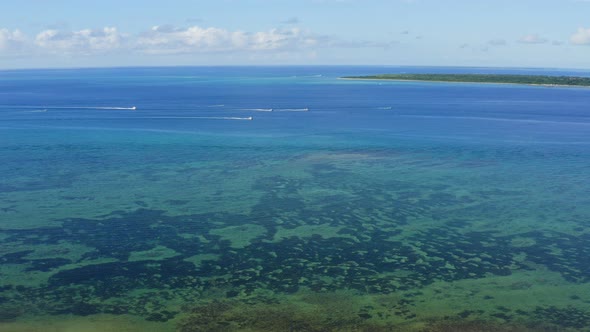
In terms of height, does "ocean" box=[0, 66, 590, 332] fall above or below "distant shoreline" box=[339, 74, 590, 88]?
below

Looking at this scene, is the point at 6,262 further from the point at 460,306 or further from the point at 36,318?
the point at 460,306

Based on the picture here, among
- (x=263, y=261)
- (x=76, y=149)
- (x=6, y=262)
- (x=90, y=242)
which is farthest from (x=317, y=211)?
(x=76, y=149)

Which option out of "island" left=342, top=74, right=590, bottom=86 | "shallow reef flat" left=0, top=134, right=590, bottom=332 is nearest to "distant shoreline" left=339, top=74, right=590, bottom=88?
"island" left=342, top=74, right=590, bottom=86

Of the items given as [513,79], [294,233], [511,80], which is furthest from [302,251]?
[513,79]

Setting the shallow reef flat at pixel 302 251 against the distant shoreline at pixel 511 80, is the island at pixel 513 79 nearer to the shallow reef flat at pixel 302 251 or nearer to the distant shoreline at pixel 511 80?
the distant shoreline at pixel 511 80

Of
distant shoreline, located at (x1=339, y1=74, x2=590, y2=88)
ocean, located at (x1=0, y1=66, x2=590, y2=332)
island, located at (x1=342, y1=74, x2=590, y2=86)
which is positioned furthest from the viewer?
island, located at (x1=342, y1=74, x2=590, y2=86)

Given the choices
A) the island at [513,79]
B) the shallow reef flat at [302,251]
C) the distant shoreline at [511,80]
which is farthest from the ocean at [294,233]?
the island at [513,79]

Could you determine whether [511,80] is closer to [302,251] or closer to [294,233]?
[294,233]

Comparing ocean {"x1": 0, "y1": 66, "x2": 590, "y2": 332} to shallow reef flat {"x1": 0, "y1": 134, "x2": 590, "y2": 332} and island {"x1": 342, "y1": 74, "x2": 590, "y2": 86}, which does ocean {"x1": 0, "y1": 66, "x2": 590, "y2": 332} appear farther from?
island {"x1": 342, "y1": 74, "x2": 590, "y2": 86}
